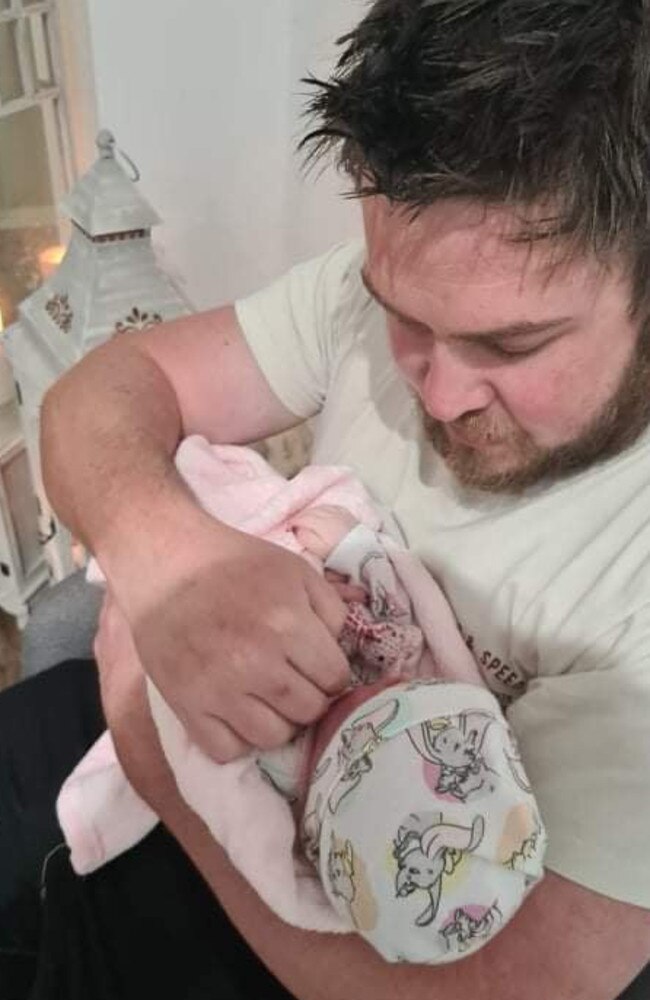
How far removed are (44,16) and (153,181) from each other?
253 mm

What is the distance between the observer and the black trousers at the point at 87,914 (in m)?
0.86

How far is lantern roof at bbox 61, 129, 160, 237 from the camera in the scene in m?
1.20

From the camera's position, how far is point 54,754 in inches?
41.2

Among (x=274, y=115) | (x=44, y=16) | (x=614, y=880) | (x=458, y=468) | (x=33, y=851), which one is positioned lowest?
(x=33, y=851)

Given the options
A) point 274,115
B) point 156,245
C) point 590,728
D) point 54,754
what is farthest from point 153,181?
point 590,728

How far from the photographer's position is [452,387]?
0.74m

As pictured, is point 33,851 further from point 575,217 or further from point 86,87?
point 86,87

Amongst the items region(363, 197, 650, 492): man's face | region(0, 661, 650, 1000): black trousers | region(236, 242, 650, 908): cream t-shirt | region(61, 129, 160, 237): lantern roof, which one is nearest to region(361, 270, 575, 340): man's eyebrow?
region(363, 197, 650, 492): man's face

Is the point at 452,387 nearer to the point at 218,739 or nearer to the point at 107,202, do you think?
the point at 218,739

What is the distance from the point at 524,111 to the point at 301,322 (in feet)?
1.55

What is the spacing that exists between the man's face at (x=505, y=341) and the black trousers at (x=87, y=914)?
45 cm

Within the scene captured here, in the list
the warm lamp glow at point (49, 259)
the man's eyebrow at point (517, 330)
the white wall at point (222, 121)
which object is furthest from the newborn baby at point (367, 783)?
the warm lamp glow at point (49, 259)

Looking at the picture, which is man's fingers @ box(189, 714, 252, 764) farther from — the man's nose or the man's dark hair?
the man's dark hair

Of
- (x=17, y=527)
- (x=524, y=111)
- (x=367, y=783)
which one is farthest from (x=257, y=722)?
(x=17, y=527)
